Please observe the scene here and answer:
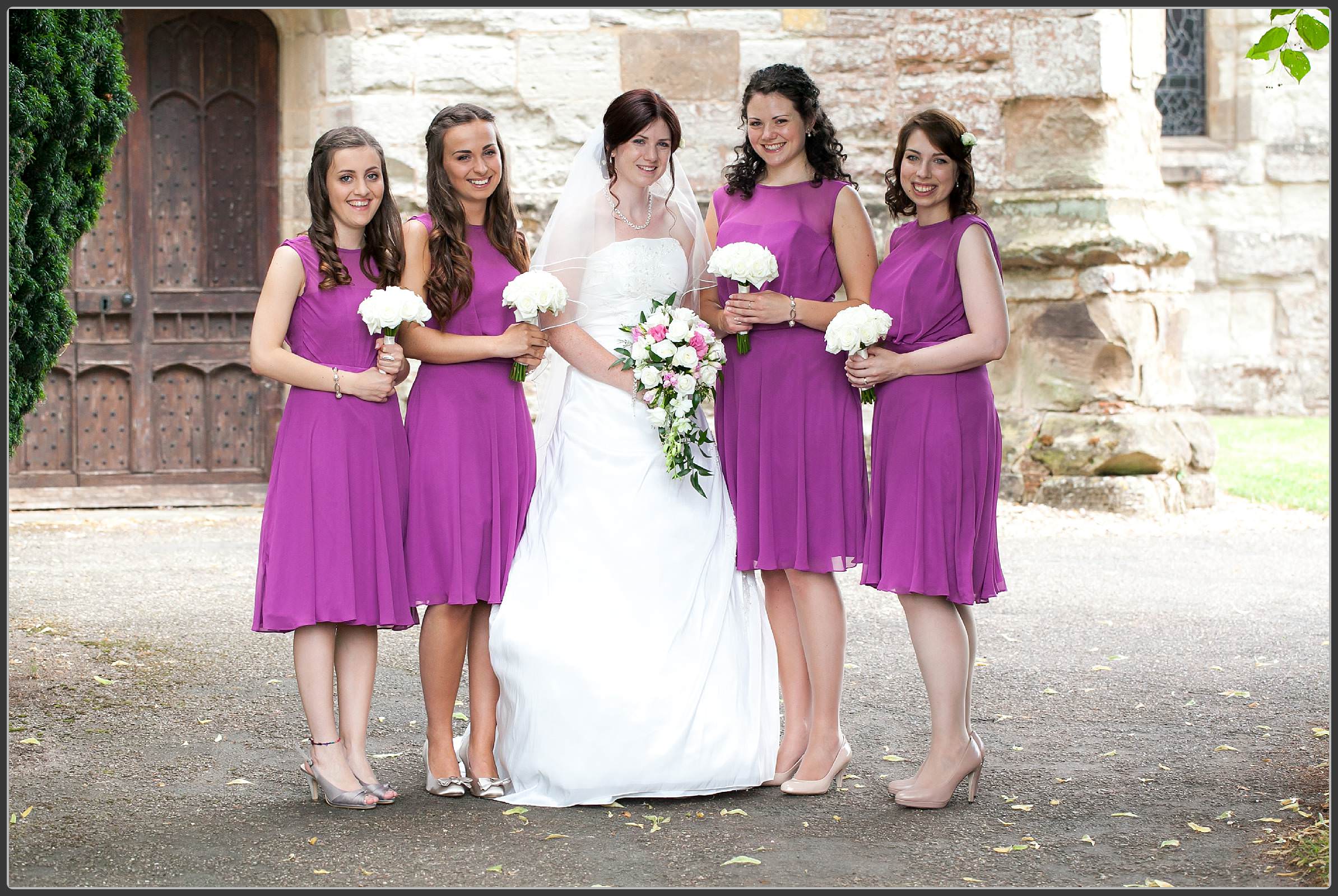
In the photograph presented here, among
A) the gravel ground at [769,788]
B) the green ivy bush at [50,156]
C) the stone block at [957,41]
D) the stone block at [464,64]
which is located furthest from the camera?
the stone block at [957,41]

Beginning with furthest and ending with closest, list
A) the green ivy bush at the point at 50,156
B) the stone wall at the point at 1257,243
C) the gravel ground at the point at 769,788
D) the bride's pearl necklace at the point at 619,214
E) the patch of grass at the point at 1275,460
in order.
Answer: the stone wall at the point at 1257,243, the patch of grass at the point at 1275,460, the green ivy bush at the point at 50,156, the bride's pearl necklace at the point at 619,214, the gravel ground at the point at 769,788

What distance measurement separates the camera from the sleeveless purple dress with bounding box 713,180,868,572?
438cm

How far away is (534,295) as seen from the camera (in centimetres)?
416

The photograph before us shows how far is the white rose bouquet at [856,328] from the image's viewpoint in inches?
161

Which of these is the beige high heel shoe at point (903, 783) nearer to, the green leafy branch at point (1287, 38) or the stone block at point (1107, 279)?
the green leafy branch at point (1287, 38)

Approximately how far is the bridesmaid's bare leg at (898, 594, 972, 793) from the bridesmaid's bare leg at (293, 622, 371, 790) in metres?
1.64

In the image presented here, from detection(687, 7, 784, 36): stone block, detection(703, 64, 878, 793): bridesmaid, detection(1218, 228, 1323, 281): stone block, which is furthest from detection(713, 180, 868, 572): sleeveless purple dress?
detection(1218, 228, 1323, 281): stone block

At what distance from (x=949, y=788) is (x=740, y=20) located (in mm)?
6932

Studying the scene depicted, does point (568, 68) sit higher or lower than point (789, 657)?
higher

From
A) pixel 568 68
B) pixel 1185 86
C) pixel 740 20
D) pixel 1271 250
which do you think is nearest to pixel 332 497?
pixel 568 68

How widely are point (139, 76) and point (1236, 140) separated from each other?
42.9 ft

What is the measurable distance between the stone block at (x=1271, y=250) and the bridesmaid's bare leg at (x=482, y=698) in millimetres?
15068

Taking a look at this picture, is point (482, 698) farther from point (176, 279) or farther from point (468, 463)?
point (176, 279)

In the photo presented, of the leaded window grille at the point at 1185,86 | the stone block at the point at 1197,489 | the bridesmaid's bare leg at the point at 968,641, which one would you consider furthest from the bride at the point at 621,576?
the leaded window grille at the point at 1185,86
